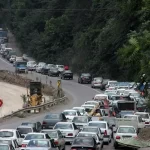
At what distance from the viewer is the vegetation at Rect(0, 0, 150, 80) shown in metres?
85.6

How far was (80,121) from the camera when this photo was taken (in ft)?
150

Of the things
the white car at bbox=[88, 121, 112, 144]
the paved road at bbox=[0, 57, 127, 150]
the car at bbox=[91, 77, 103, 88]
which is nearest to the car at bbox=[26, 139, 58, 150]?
the paved road at bbox=[0, 57, 127, 150]

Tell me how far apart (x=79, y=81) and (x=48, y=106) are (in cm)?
2901

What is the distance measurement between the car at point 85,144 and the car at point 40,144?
1.07 m

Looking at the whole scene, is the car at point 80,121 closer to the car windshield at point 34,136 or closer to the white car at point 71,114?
the white car at point 71,114

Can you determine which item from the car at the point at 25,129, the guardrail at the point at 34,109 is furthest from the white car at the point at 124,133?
the guardrail at the point at 34,109

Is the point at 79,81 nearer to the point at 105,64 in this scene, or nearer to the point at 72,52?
the point at 105,64

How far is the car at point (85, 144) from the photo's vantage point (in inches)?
1300

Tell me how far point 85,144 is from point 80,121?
12.3 metres

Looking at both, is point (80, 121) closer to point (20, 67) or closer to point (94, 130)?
point (94, 130)

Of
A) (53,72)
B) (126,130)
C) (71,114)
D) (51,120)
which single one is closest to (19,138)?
(126,130)

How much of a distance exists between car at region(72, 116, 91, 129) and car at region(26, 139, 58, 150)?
12552 mm

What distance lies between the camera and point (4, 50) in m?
132

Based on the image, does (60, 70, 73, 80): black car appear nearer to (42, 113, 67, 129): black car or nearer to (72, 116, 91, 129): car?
(42, 113, 67, 129): black car
